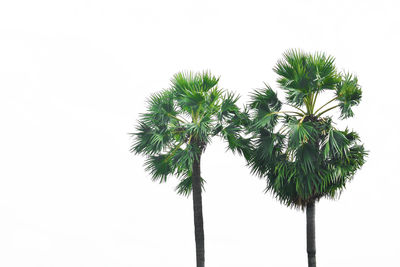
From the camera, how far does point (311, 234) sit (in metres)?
12.9

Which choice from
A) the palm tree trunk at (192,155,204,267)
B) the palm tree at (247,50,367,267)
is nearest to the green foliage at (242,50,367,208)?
the palm tree at (247,50,367,267)

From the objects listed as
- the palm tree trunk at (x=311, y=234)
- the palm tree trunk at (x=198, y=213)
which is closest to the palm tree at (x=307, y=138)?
the palm tree trunk at (x=311, y=234)

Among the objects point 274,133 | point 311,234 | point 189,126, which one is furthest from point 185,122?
point 311,234

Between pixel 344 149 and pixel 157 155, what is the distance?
16.0ft

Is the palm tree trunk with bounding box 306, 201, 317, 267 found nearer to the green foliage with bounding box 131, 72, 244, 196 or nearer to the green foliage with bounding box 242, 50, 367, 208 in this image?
the green foliage with bounding box 242, 50, 367, 208

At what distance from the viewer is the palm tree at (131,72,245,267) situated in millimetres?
13062

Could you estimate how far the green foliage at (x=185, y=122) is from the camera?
42.8 feet

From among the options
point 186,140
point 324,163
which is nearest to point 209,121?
point 186,140

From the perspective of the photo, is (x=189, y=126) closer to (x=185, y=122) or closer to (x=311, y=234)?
(x=185, y=122)

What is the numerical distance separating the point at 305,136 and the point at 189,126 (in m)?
2.85

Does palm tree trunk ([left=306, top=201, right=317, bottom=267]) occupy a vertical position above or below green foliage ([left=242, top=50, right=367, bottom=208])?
below

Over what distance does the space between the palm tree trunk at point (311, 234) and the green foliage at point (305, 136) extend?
0.22 metres

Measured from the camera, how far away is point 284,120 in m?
12.9

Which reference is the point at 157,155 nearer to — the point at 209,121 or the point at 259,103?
the point at 209,121
